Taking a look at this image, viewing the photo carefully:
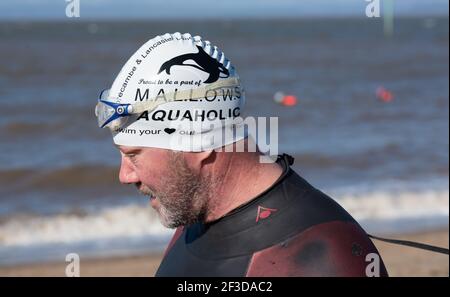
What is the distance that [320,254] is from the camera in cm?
272

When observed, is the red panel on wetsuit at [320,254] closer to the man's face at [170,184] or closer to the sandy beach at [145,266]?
the man's face at [170,184]

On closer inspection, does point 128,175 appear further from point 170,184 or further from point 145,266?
point 145,266

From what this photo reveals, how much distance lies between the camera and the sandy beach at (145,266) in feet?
27.5

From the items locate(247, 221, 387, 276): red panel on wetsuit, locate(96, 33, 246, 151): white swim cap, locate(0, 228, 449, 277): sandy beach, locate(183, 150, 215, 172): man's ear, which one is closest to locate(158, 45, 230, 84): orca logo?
locate(96, 33, 246, 151): white swim cap

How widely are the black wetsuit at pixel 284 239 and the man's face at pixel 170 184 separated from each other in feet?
0.46

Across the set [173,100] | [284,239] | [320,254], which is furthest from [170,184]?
[320,254]

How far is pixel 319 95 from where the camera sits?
2245 cm

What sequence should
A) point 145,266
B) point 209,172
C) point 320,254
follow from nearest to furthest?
point 320,254 → point 209,172 → point 145,266

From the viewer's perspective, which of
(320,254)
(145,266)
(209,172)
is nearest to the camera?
(320,254)

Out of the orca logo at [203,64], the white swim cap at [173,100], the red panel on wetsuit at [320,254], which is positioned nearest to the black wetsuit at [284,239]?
the red panel on wetsuit at [320,254]

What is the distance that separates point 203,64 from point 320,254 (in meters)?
0.74

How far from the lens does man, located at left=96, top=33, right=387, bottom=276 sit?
281cm
